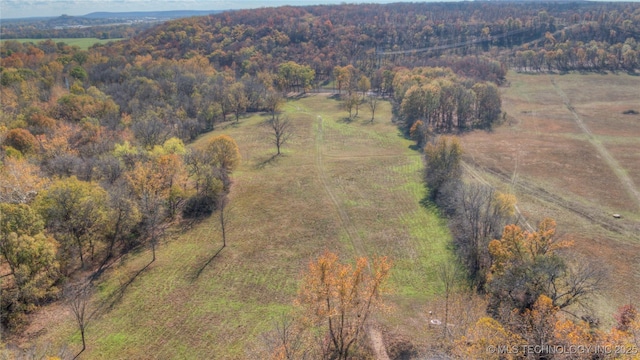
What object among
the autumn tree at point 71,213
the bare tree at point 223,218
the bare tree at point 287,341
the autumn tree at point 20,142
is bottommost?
the bare tree at point 287,341

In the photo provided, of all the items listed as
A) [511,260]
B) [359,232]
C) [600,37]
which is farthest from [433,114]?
[600,37]

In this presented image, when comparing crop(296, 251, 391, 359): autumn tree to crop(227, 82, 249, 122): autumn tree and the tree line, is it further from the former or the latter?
crop(227, 82, 249, 122): autumn tree

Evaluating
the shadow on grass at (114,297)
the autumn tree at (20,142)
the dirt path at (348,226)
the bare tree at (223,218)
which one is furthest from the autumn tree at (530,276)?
the autumn tree at (20,142)

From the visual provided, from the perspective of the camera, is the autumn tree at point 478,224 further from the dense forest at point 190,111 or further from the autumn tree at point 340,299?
the autumn tree at point 340,299

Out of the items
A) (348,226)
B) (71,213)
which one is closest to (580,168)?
(348,226)

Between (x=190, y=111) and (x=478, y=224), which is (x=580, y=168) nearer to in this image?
(x=478, y=224)
